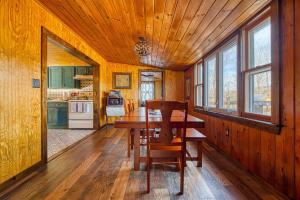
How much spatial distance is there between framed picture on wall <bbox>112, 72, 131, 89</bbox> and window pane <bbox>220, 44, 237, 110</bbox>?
4.08 metres

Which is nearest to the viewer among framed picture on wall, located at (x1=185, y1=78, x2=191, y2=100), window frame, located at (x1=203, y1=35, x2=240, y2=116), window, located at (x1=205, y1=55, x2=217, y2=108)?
window frame, located at (x1=203, y1=35, x2=240, y2=116)

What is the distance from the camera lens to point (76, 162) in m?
3.13

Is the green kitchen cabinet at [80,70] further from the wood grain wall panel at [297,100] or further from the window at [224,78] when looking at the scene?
the wood grain wall panel at [297,100]

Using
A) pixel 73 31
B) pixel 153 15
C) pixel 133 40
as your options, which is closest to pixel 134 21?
pixel 153 15

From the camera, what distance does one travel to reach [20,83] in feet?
7.91

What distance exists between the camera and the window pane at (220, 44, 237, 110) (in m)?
3.37

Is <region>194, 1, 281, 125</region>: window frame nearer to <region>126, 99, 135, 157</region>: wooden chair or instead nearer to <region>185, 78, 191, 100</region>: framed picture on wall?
<region>126, 99, 135, 157</region>: wooden chair

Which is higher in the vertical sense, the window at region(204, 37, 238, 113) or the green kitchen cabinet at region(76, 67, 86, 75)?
the green kitchen cabinet at region(76, 67, 86, 75)

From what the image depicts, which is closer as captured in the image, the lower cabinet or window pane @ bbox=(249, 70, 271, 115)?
window pane @ bbox=(249, 70, 271, 115)

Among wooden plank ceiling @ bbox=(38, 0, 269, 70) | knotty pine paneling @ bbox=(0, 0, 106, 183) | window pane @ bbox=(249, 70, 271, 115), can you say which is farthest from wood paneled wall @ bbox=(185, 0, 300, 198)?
knotty pine paneling @ bbox=(0, 0, 106, 183)

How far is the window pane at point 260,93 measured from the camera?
95.3 inches

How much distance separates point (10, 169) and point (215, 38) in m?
3.53

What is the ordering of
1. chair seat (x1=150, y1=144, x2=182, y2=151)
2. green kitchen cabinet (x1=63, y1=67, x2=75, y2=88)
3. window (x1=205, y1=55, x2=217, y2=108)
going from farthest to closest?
green kitchen cabinet (x1=63, y1=67, x2=75, y2=88) → window (x1=205, y1=55, x2=217, y2=108) → chair seat (x1=150, y1=144, x2=182, y2=151)

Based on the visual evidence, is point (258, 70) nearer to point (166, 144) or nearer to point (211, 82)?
point (166, 144)
